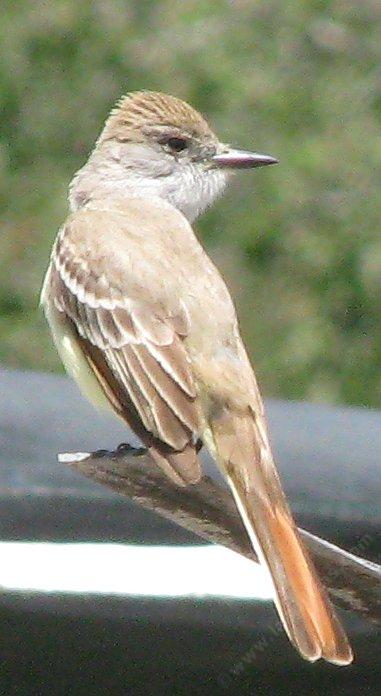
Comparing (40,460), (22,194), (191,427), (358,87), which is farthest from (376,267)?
(191,427)

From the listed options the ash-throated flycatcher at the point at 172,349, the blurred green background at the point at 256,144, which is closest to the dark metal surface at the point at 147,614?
the ash-throated flycatcher at the point at 172,349

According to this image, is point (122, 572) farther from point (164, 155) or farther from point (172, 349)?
point (164, 155)

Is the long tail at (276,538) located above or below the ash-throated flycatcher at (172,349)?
below

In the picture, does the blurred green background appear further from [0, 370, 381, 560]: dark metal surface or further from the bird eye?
[0, 370, 381, 560]: dark metal surface

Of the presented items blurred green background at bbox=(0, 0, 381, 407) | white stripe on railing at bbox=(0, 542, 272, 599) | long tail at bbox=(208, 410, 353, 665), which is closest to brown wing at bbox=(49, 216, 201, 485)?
long tail at bbox=(208, 410, 353, 665)

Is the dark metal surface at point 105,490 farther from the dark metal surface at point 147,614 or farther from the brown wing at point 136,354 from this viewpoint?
the brown wing at point 136,354

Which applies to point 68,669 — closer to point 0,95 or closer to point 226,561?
point 226,561

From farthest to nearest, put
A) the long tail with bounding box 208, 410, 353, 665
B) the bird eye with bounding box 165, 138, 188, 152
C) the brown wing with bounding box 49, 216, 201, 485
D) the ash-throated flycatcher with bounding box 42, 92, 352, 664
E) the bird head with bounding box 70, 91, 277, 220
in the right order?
the bird eye with bounding box 165, 138, 188, 152
the bird head with bounding box 70, 91, 277, 220
the brown wing with bounding box 49, 216, 201, 485
the ash-throated flycatcher with bounding box 42, 92, 352, 664
the long tail with bounding box 208, 410, 353, 665
